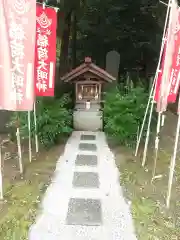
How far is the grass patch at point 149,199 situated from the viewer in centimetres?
408

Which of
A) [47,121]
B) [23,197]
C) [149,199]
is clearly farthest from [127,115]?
[23,197]

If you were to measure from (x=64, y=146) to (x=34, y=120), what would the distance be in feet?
3.60

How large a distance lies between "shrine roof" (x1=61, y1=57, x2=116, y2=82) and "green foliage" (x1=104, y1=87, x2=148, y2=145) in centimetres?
180

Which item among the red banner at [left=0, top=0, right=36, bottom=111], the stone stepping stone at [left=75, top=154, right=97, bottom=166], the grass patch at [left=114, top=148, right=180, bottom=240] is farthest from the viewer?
the stone stepping stone at [left=75, top=154, right=97, bottom=166]

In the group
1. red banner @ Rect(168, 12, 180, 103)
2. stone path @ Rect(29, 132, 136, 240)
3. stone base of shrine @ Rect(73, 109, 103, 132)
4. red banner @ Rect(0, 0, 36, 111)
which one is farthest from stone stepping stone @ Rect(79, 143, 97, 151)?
red banner @ Rect(0, 0, 36, 111)

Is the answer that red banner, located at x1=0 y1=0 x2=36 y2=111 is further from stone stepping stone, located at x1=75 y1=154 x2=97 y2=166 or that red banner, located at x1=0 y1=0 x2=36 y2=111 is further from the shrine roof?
the shrine roof

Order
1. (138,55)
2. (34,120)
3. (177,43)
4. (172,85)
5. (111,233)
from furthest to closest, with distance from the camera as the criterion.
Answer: (138,55)
(34,120)
(172,85)
(177,43)
(111,233)

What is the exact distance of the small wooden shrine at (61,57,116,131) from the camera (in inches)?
395

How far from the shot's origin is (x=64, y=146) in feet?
27.2

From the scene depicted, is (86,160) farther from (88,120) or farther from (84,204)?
(88,120)

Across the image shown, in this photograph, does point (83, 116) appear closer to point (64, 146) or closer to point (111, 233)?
point (64, 146)

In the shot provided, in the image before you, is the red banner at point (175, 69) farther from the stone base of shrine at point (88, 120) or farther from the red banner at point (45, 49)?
the stone base of shrine at point (88, 120)

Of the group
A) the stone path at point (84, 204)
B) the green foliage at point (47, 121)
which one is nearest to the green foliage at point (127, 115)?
the stone path at point (84, 204)

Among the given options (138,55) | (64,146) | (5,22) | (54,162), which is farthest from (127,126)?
(138,55)
